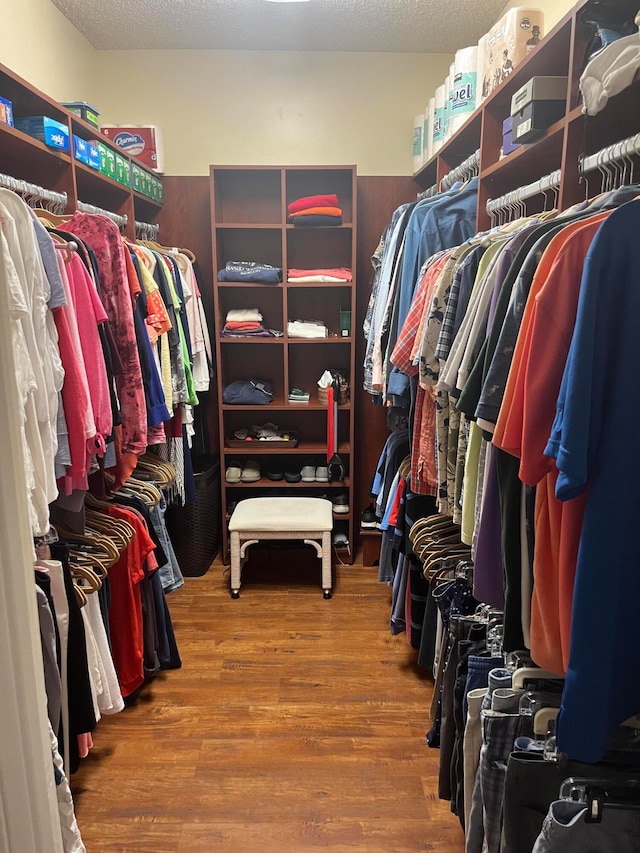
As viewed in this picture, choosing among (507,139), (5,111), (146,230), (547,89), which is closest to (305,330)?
(146,230)

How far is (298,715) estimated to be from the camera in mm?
2312

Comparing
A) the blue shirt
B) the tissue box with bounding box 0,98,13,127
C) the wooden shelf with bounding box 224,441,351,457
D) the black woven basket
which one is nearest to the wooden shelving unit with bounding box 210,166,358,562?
the wooden shelf with bounding box 224,441,351,457

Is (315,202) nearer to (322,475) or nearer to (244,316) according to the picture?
(244,316)

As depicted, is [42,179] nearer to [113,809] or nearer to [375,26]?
[375,26]

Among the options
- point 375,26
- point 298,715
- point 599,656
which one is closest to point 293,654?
point 298,715

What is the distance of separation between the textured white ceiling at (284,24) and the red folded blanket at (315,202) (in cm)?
85

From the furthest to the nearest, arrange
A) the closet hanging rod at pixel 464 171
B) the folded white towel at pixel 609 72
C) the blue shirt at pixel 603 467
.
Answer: the closet hanging rod at pixel 464 171, the folded white towel at pixel 609 72, the blue shirt at pixel 603 467

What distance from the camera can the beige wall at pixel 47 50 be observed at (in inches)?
101

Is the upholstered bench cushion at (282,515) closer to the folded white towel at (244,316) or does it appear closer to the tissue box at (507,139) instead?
the folded white towel at (244,316)

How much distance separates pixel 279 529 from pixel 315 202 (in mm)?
1755

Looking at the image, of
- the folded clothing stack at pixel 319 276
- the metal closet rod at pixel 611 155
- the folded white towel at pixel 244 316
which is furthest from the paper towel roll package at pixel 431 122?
the metal closet rod at pixel 611 155

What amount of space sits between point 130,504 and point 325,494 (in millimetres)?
1665

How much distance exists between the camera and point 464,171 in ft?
7.93

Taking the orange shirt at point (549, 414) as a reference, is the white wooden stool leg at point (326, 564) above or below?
below
